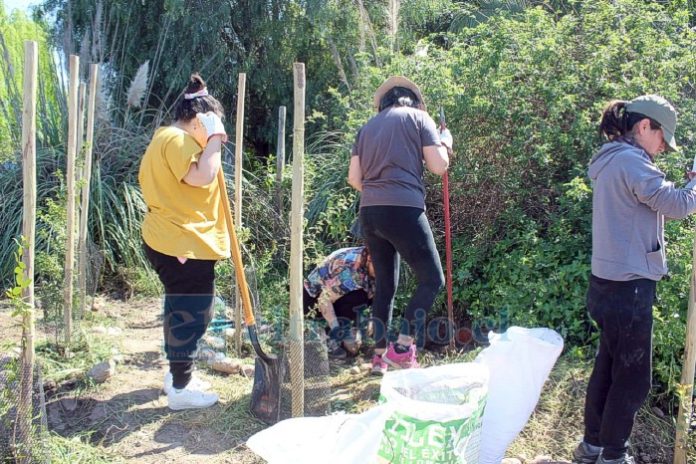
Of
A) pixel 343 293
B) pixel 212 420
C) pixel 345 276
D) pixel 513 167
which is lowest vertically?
pixel 212 420

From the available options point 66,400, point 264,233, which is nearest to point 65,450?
point 66,400

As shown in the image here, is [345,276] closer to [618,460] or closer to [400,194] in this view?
[400,194]

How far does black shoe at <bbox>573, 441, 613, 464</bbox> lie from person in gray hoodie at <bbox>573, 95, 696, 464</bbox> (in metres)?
0.08

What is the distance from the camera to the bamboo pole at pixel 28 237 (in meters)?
2.42

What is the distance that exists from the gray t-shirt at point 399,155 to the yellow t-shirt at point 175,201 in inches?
35.5

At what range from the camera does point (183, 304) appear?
3.15 m

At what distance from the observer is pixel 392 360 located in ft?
11.7

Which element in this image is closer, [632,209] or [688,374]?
[632,209]

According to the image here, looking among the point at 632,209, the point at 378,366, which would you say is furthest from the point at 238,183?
the point at 632,209

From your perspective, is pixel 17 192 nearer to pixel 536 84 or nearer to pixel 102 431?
pixel 102 431

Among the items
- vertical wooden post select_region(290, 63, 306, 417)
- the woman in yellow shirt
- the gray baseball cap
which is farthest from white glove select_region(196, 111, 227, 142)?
→ the gray baseball cap

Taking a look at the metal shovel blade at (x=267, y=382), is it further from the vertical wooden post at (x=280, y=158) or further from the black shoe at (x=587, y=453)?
the vertical wooden post at (x=280, y=158)

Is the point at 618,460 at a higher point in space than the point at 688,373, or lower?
lower

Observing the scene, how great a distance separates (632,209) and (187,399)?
89.6 inches
